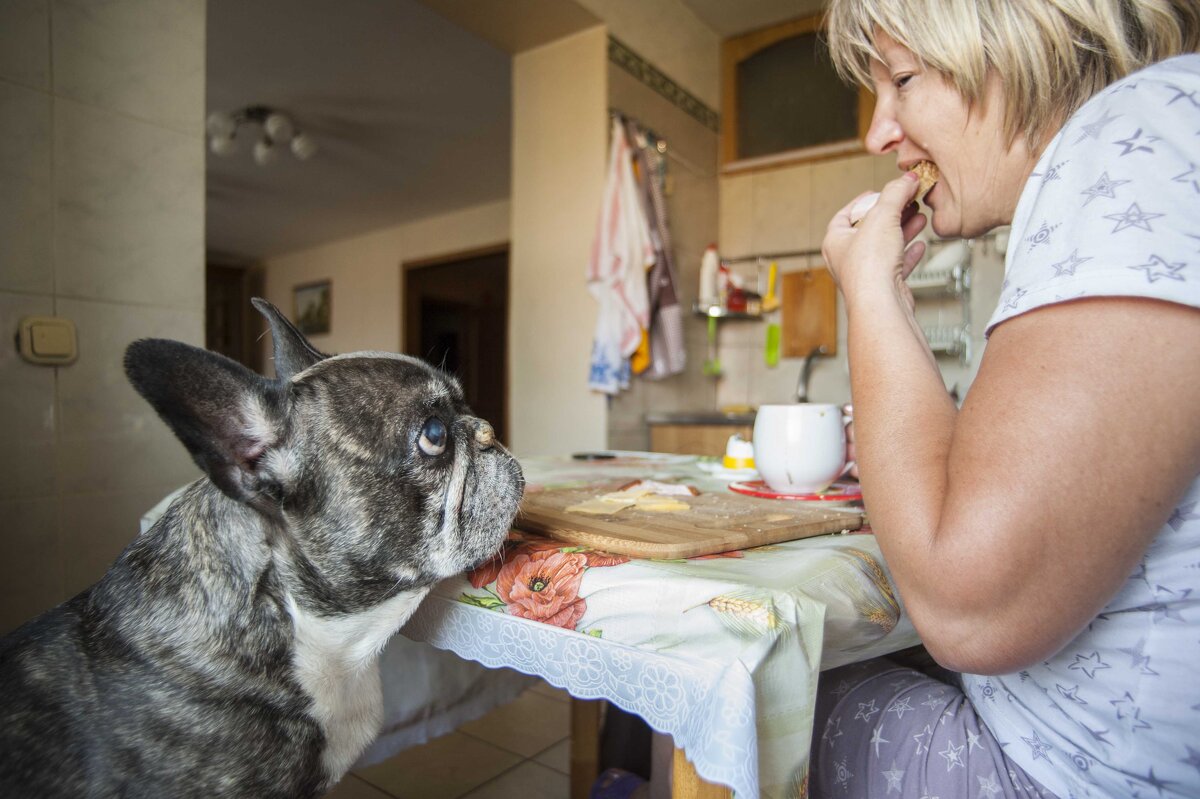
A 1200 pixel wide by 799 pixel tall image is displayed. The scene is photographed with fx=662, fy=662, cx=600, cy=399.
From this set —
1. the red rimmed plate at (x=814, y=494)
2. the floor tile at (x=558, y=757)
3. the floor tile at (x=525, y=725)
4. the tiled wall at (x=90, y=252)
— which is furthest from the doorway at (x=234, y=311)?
the red rimmed plate at (x=814, y=494)

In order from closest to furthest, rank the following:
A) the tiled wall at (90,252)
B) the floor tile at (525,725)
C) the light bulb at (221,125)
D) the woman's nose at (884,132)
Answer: the woman's nose at (884,132) < the tiled wall at (90,252) < the floor tile at (525,725) < the light bulb at (221,125)

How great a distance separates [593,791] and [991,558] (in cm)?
101

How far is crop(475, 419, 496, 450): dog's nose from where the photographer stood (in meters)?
0.77

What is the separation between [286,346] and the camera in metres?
0.90

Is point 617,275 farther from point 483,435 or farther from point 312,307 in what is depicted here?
point 312,307

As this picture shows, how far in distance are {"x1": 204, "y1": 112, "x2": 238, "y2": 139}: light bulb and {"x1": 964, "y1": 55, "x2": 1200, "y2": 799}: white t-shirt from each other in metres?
5.10

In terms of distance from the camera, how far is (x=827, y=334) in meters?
3.63

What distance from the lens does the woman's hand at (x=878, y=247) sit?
0.67 meters

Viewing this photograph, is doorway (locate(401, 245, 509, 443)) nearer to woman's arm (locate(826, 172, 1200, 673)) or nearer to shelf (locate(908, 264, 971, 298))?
shelf (locate(908, 264, 971, 298))

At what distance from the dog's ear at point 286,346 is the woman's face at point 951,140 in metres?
0.78

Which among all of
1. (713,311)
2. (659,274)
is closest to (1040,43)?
(659,274)

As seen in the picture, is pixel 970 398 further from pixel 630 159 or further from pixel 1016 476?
pixel 630 159

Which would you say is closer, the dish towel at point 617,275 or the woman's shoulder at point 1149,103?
the woman's shoulder at point 1149,103

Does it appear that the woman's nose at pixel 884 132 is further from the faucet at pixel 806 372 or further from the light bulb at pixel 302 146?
the light bulb at pixel 302 146
